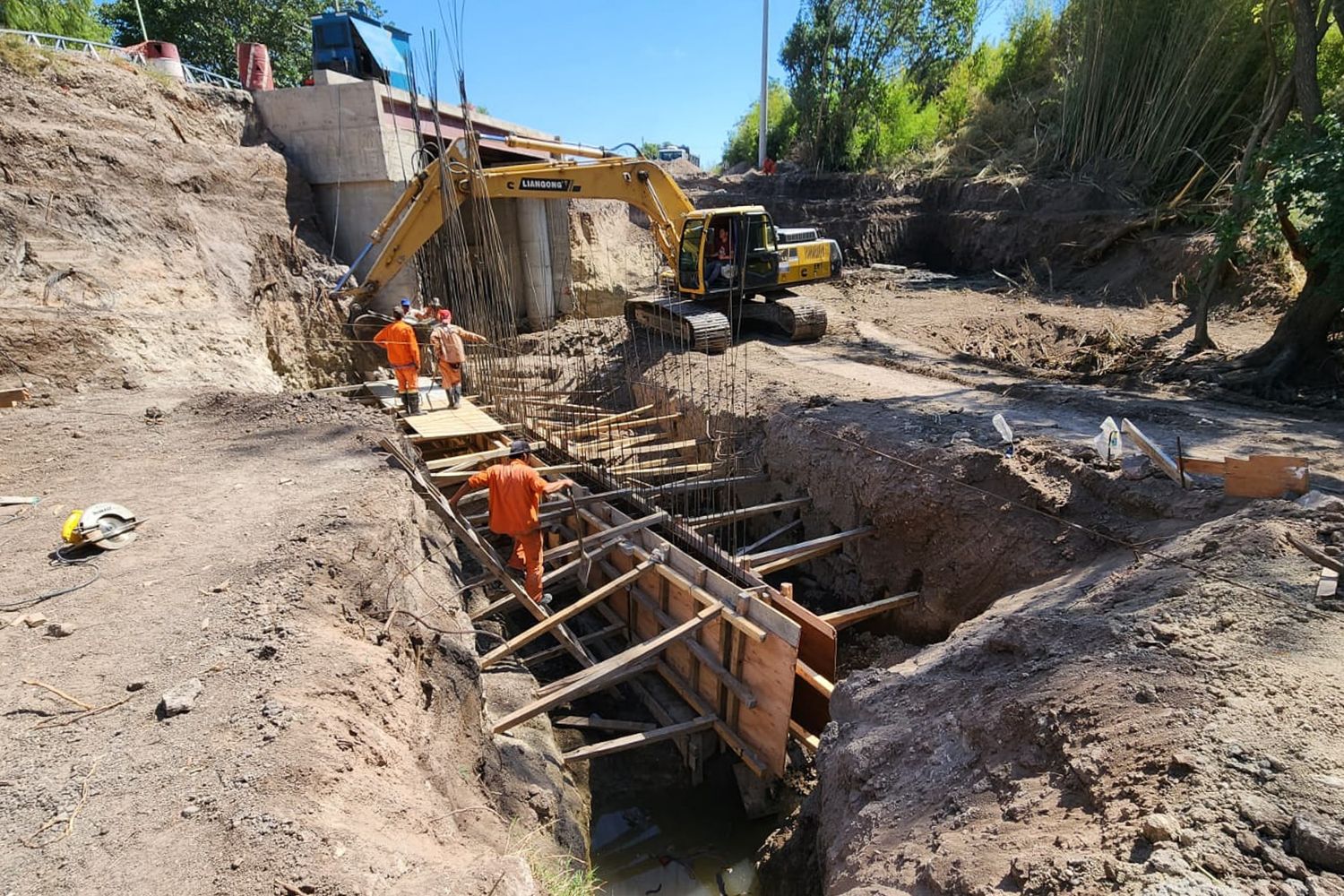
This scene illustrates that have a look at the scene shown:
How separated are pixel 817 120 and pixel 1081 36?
10513 millimetres

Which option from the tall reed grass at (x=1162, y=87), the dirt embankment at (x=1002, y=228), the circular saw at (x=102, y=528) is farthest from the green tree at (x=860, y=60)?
the circular saw at (x=102, y=528)

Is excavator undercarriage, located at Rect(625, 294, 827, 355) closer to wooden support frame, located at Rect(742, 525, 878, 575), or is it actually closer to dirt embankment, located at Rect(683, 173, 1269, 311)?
wooden support frame, located at Rect(742, 525, 878, 575)

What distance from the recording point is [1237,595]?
3.63 meters

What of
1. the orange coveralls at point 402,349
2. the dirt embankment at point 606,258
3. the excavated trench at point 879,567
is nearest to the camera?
the excavated trench at point 879,567

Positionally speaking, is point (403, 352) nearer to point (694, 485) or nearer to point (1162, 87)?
point (694, 485)

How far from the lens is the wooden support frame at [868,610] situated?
5926 mm

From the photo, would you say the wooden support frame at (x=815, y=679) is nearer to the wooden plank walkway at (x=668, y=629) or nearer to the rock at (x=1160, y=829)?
the wooden plank walkway at (x=668, y=629)

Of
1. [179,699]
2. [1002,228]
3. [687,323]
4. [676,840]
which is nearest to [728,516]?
[676,840]

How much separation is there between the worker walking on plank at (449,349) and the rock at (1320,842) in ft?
30.1

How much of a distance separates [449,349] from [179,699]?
6.81 m

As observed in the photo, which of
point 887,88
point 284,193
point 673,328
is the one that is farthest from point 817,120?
point 284,193

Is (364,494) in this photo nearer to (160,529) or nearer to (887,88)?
(160,529)

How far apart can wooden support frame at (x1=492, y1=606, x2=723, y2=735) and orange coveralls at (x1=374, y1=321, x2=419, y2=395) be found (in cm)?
554

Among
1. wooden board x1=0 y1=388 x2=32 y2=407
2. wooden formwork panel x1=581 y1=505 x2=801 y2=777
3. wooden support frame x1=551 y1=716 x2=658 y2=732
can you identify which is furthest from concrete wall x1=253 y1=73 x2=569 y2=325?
wooden support frame x1=551 y1=716 x2=658 y2=732
